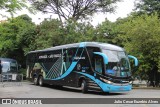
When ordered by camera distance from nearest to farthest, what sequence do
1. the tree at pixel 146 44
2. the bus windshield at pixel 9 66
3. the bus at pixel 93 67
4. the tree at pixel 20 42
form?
the bus at pixel 93 67 → the tree at pixel 146 44 → the bus windshield at pixel 9 66 → the tree at pixel 20 42

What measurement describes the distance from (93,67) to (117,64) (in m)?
1.59

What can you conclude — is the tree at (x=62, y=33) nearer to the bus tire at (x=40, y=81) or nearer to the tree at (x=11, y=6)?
the bus tire at (x=40, y=81)

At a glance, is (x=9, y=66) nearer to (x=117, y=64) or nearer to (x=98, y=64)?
(x=98, y=64)

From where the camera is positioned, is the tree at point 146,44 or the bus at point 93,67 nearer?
the bus at point 93,67

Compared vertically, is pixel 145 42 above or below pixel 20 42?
below

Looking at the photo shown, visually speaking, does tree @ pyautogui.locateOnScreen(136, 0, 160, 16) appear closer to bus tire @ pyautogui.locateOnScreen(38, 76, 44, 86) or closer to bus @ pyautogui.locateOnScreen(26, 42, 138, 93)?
bus tire @ pyautogui.locateOnScreen(38, 76, 44, 86)

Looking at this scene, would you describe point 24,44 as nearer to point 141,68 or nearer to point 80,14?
point 80,14

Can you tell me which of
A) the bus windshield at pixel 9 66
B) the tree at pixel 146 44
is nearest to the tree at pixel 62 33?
the bus windshield at pixel 9 66

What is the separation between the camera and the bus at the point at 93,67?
2112 centimetres

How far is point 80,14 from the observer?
50469 millimetres

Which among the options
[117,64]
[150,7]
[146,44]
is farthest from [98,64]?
[150,7]

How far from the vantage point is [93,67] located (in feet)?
71.9

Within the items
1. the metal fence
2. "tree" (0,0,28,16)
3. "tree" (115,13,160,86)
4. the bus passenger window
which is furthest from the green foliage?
"tree" (0,0,28,16)

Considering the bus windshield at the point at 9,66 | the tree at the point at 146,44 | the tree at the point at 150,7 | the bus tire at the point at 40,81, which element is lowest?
the bus tire at the point at 40,81
